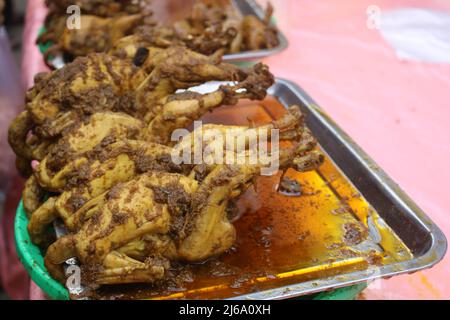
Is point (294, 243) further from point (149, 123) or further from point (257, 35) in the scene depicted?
point (257, 35)

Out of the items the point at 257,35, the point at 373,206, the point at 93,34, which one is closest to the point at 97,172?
the point at 373,206

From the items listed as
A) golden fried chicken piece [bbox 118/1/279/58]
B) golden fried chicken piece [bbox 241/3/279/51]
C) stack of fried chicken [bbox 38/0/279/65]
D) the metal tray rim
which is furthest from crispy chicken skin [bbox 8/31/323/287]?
golden fried chicken piece [bbox 241/3/279/51]

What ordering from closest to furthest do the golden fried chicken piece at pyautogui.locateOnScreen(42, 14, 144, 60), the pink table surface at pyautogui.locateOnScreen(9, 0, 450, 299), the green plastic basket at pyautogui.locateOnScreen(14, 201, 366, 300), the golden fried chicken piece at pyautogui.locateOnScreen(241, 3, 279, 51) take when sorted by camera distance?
the green plastic basket at pyautogui.locateOnScreen(14, 201, 366, 300) < the pink table surface at pyautogui.locateOnScreen(9, 0, 450, 299) < the golden fried chicken piece at pyautogui.locateOnScreen(42, 14, 144, 60) < the golden fried chicken piece at pyautogui.locateOnScreen(241, 3, 279, 51)

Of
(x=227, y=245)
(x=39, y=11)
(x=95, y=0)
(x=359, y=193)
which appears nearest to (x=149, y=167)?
(x=227, y=245)

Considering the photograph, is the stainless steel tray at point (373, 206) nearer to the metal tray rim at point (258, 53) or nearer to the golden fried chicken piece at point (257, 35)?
the metal tray rim at point (258, 53)

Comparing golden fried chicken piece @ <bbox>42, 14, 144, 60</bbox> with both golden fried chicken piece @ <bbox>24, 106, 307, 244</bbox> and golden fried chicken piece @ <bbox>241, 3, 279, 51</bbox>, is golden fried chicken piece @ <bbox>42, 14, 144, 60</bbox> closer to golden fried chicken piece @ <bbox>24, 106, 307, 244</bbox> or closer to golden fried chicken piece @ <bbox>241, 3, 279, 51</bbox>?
golden fried chicken piece @ <bbox>241, 3, 279, 51</bbox>

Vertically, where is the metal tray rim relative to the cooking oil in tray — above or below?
above
